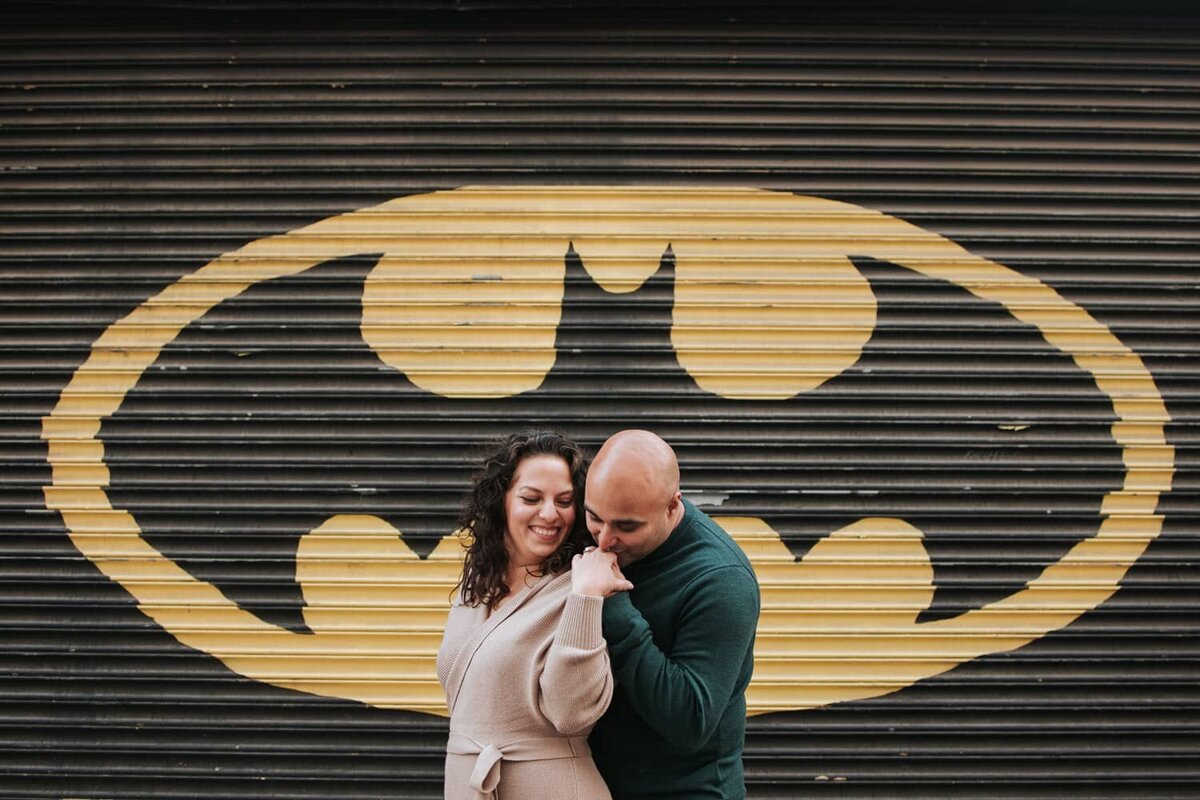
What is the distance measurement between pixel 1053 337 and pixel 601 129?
2046 mm

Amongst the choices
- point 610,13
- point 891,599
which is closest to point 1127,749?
point 891,599

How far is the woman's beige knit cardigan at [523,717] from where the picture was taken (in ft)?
6.64

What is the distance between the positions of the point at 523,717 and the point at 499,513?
517 millimetres

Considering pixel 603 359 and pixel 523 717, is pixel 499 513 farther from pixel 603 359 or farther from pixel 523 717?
pixel 603 359

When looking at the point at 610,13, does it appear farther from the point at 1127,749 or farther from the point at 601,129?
the point at 1127,749

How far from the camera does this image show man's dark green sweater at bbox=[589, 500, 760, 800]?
1953mm

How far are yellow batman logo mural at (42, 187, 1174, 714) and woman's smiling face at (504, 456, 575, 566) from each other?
1406 mm

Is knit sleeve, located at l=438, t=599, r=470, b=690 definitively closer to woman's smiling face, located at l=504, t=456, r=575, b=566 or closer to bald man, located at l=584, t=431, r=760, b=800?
woman's smiling face, located at l=504, t=456, r=575, b=566

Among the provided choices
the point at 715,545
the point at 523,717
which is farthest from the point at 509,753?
the point at 715,545

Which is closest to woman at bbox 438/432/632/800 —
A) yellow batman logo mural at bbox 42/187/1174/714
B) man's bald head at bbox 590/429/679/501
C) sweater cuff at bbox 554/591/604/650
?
sweater cuff at bbox 554/591/604/650

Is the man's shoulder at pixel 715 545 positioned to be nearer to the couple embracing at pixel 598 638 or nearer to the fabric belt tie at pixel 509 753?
the couple embracing at pixel 598 638

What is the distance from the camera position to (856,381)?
3711mm

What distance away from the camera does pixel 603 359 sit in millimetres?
3684

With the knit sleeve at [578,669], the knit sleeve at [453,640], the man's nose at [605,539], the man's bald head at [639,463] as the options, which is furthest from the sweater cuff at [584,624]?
the knit sleeve at [453,640]
